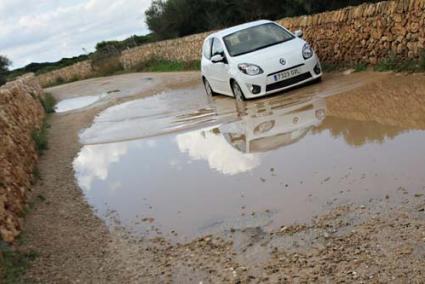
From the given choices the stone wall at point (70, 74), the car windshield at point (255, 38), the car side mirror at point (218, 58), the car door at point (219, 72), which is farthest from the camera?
the stone wall at point (70, 74)

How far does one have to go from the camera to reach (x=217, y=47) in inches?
521

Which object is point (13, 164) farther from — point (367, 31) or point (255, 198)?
point (367, 31)

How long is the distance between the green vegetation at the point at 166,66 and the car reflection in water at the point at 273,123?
58.4ft

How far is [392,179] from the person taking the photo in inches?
216

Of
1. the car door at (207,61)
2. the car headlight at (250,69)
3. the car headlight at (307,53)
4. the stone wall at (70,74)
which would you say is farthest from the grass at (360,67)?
the stone wall at (70,74)

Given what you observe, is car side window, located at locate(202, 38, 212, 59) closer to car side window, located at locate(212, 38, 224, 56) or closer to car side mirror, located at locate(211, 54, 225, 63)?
car side window, located at locate(212, 38, 224, 56)

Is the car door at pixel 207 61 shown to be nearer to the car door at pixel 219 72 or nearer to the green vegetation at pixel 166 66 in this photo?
the car door at pixel 219 72

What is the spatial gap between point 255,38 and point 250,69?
1300 mm

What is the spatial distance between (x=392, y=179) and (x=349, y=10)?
344 inches

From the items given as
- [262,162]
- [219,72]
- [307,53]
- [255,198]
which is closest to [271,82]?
[307,53]

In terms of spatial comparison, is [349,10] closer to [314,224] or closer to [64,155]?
[64,155]

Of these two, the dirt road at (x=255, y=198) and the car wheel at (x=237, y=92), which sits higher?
the car wheel at (x=237, y=92)

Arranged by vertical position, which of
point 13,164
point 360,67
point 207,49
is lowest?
point 360,67

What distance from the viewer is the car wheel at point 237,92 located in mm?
12144
